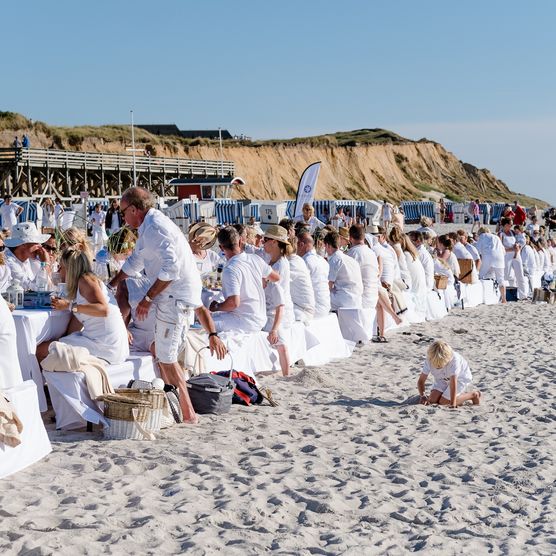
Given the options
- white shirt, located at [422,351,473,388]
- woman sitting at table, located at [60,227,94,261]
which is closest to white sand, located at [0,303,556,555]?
white shirt, located at [422,351,473,388]

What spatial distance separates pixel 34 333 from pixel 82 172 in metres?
42.8

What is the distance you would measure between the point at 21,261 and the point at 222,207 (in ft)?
95.4

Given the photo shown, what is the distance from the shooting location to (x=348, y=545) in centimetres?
450

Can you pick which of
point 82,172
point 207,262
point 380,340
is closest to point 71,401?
point 207,262

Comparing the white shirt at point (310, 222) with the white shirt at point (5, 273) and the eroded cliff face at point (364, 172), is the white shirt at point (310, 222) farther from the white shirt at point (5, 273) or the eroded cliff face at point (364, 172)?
the eroded cliff face at point (364, 172)

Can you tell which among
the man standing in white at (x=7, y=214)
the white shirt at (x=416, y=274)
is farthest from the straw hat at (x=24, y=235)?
the man standing in white at (x=7, y=214)

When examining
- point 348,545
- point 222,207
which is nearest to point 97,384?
point 348,545

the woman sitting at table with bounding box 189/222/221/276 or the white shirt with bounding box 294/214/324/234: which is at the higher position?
the white shirt with bounding box 294/214/324/234

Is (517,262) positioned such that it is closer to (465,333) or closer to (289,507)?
(465,333)

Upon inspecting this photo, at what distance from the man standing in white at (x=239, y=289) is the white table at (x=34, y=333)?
1679 mm

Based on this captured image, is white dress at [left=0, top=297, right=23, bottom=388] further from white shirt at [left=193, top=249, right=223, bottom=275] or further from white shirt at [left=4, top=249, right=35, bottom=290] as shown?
white shirt at [left=193, top=249, right=223, bottom=275]

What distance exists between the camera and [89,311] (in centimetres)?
656

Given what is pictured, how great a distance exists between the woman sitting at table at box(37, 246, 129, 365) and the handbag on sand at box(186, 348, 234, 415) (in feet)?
2.12

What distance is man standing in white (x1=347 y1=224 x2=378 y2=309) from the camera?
441 inches
